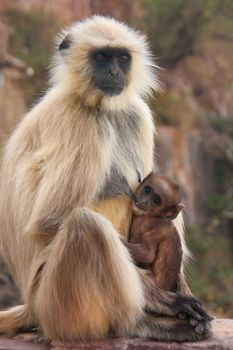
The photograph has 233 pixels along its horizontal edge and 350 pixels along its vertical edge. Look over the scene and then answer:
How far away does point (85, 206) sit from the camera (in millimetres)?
4672

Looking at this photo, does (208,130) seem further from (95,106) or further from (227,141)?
(95,106)

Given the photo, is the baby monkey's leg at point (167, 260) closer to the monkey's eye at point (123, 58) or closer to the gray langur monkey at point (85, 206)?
the gray langur monkey at point (85, 206)

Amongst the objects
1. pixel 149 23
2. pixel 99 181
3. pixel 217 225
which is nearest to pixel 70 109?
pixel 99 181

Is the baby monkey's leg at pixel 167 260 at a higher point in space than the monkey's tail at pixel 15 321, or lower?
higher

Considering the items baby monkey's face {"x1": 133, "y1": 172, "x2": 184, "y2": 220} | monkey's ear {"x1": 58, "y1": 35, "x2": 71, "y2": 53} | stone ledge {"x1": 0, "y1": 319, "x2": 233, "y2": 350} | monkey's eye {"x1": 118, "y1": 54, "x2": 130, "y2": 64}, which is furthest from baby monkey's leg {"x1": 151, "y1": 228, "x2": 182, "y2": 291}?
monkey's ear {"x1": 58, "y1": 35, "x2": 71, "y2": 53}

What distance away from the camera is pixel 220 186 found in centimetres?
1820

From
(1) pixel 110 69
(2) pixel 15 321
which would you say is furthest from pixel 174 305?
(1) pixel 110 69

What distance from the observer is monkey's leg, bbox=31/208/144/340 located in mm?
4488

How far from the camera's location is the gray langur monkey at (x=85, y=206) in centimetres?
453

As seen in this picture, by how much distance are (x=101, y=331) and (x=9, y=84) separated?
10.1 metres

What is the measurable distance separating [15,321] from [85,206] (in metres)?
0.84

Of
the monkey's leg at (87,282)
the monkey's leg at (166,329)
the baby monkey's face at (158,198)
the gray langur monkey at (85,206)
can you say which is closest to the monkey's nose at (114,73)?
the gray langur monkey at (85,206)

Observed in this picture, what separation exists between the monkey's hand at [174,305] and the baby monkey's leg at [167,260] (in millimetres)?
81

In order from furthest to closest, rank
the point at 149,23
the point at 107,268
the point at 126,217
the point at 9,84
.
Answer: the point at 149,23 → the point at 9,84 → the point at 126,217 → the point at 107,268
